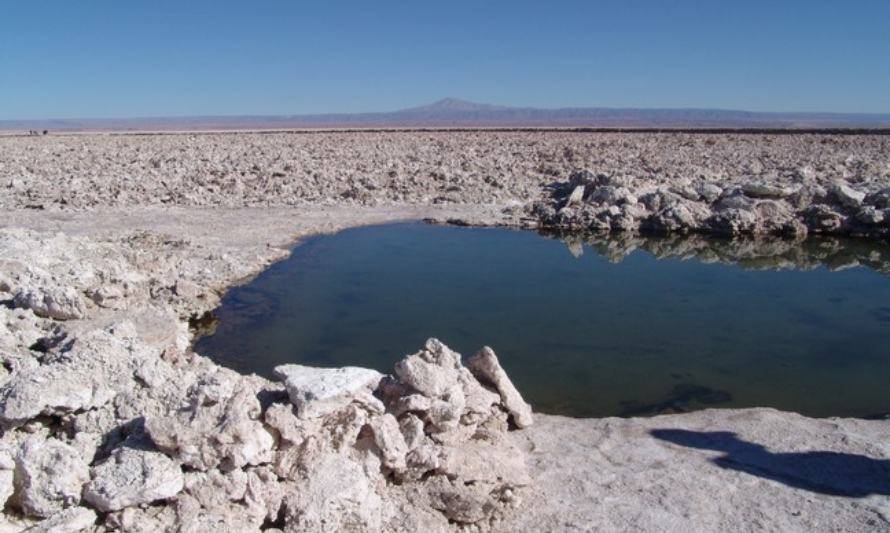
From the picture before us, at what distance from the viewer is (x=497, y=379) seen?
6113mm

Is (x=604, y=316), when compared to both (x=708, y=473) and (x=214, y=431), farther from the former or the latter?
(x=214, y=431)

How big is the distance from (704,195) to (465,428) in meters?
12.8

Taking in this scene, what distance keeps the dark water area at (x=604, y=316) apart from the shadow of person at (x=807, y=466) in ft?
4.01

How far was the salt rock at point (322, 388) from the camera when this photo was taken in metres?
4.77

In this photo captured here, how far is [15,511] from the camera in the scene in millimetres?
4207

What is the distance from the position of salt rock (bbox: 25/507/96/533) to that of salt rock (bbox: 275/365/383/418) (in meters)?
1.36

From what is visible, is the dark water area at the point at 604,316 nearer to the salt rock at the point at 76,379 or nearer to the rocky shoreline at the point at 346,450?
the rocky shoreline at the point at 346,450

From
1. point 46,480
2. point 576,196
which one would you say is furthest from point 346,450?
point 576,196

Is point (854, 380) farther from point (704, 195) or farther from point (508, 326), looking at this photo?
point (704, 195)

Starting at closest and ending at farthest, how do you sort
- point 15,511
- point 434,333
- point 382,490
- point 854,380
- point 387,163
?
point 15,511 → point 382,490 → point 854,380 → point 434,333 → point 387,163

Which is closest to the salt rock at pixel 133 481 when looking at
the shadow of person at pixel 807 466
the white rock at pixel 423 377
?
the white rock at pixel 423 377

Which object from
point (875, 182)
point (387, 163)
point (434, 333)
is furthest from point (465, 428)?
point (387, 163)

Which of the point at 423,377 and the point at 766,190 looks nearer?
the point at 423,377

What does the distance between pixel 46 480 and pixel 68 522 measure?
32 centimetres
